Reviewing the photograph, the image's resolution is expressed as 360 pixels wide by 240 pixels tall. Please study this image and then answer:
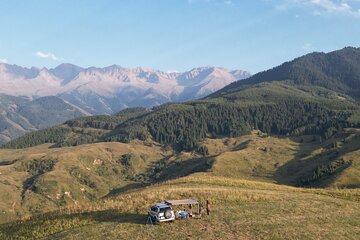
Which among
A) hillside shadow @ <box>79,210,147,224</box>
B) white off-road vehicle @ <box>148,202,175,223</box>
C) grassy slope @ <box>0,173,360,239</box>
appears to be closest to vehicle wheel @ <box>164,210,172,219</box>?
white off-road vehicle @ <box>148,202,175,223</box>

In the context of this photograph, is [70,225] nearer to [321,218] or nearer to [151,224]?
[151,224]

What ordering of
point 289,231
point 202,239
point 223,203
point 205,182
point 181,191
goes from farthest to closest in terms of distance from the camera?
1. point 205,182
2. point 181,191
3. point 223,203
4. point 289,231
5. point 202,239

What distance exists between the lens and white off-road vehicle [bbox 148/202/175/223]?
42500 millimetres

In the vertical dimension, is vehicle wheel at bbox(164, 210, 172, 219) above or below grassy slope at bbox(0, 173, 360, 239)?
above

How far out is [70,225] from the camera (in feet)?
154

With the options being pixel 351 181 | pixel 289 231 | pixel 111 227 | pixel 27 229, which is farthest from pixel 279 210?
pixel 351 181

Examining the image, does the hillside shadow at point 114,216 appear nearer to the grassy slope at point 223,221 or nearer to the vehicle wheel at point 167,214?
the grassy slope at point 223,221

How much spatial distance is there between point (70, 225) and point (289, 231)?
24.3 metres

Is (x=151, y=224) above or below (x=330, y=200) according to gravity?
above

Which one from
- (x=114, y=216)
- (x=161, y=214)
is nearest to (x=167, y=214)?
(x=161, y=214)

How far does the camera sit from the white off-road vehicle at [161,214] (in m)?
42.5

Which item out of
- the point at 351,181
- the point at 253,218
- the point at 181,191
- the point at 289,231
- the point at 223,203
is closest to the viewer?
the point at 289,231

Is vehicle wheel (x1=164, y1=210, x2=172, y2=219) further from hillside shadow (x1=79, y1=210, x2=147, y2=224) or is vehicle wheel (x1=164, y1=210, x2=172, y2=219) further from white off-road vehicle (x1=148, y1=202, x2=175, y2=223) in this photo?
hillside shadow (x1=79, y1=210, x2=147, y2=224)

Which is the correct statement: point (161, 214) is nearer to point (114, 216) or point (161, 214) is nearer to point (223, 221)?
point (223, 221)
